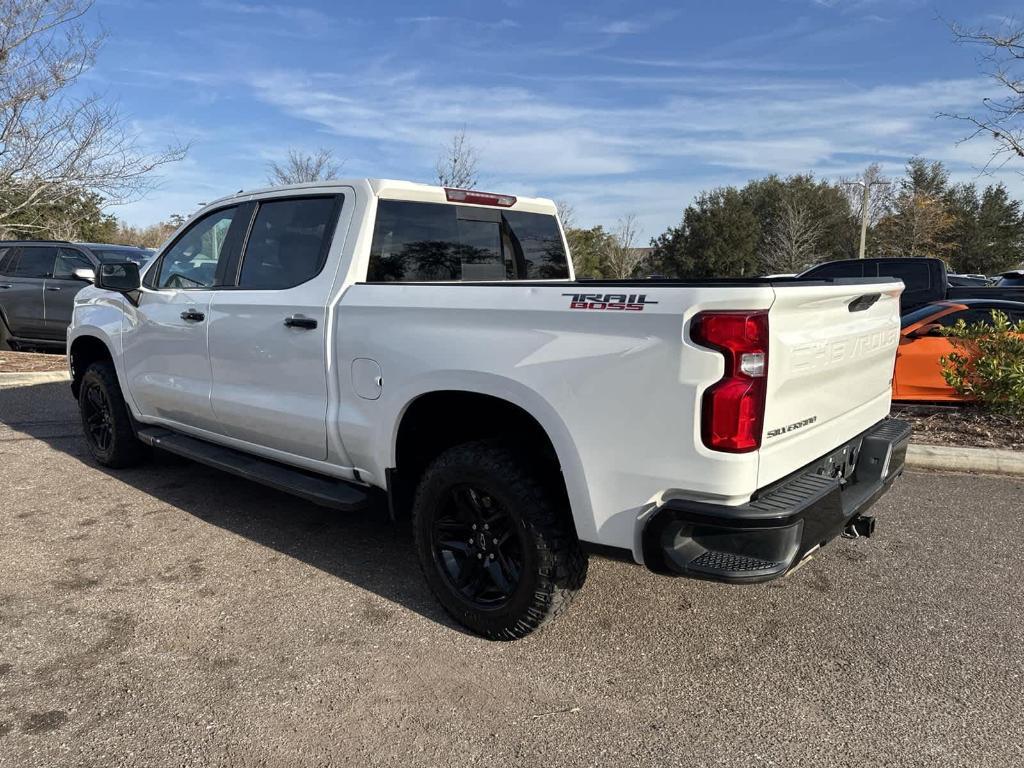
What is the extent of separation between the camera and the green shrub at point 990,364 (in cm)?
647

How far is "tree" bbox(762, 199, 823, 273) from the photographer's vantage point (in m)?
42.0

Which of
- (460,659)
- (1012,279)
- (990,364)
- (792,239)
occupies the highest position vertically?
(792,239)

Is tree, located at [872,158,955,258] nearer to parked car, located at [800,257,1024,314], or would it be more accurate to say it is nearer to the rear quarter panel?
parked car, located at [800,257,1024,314]

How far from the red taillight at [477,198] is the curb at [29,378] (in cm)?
697

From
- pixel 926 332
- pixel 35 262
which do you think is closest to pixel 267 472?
pixel 926 332

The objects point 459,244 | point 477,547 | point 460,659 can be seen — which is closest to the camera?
point 460,659

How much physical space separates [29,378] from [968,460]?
10009 mm

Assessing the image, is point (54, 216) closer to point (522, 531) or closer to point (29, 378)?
point (29, 378)

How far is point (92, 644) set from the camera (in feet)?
9.86

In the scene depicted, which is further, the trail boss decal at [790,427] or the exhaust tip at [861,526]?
the exhaust tip at [861,526]

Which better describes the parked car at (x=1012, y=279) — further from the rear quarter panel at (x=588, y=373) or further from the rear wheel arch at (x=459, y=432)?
the rear quarter panel at (x=588, y=373)

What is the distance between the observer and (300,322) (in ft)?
11.6

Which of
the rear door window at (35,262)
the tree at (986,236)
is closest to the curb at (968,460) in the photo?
the rear door window at (35,262)

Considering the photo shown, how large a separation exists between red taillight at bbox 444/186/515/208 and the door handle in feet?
3.28
